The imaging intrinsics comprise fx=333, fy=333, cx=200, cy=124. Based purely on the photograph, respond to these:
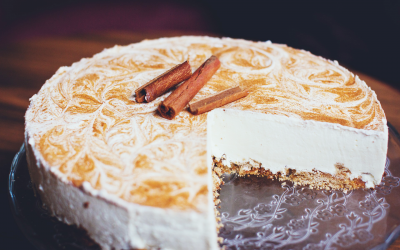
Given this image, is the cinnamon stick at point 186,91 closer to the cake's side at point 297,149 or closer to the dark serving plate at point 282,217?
the cake's side at point 297,149

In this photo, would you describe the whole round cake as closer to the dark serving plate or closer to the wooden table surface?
the dark serving plate

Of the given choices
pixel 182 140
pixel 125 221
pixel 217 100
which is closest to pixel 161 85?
pixel 217 100

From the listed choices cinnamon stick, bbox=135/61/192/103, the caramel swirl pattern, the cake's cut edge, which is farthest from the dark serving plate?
cinnamon stick, bbox=135/61/192/103

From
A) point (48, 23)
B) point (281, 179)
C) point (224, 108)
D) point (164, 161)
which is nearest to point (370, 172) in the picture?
point (281, 179)

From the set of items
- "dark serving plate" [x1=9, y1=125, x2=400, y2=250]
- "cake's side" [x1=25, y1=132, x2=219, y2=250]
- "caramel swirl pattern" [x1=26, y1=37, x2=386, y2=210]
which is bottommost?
"dark serving plate" [x1=9, y1=125, x2=400, y2=250]

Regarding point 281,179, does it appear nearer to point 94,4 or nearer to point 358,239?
point 358,239

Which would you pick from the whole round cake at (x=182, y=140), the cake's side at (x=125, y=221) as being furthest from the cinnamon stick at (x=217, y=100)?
the cake's side at (x=125, y=221)

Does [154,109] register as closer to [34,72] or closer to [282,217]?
[282,217]
